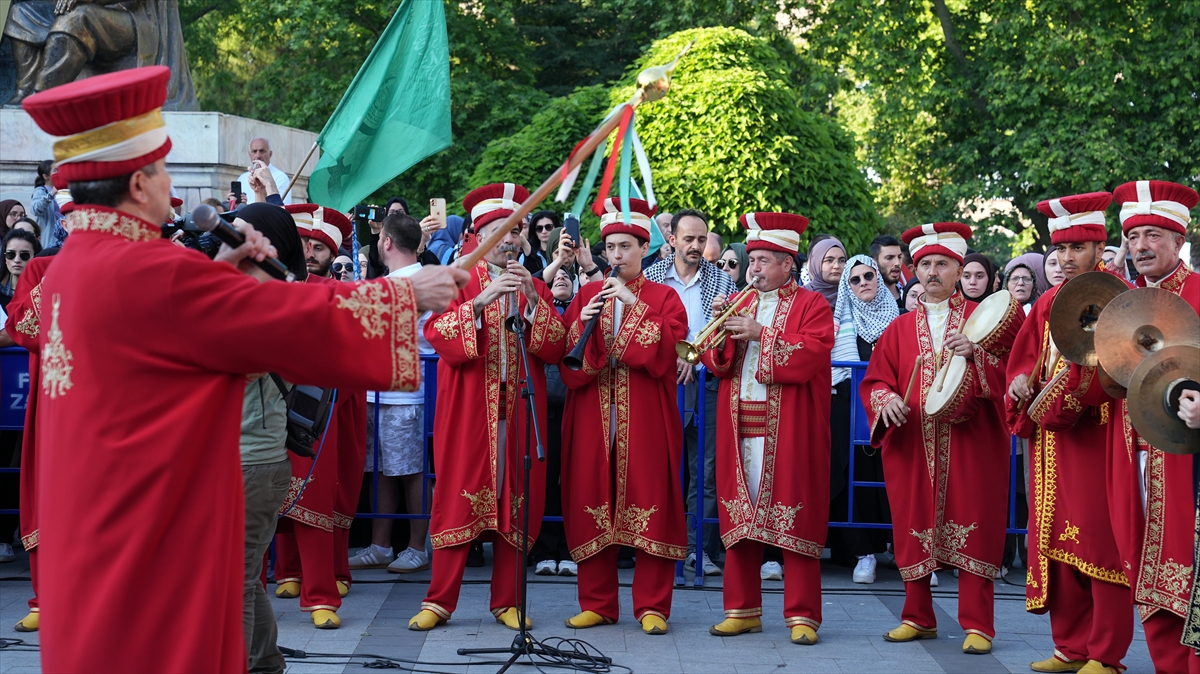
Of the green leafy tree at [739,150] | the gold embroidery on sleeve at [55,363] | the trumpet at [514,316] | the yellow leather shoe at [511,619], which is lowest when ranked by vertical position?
the yellow leather shoe at [511,619]

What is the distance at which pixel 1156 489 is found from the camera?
5.14 metres

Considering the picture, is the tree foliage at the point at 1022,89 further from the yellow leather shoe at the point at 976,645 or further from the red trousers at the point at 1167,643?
the red trousers at the point at 1167,643

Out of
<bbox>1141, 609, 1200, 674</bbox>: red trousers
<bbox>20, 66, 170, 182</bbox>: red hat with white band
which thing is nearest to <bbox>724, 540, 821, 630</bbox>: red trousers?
<bbox>1141, 609, 1200, 674</bbox>: red trousers

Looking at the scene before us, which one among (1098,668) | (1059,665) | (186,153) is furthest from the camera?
(186,153)

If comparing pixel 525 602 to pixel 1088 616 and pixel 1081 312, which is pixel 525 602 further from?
pixel 1081 312

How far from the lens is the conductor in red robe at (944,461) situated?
6.26 metres

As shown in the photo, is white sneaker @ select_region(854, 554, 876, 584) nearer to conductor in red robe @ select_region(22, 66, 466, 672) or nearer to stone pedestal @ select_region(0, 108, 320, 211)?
conductor in red robe @ select_region(22, 66, 466, 672)

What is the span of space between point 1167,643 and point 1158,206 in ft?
5.95

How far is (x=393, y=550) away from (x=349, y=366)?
5.48m

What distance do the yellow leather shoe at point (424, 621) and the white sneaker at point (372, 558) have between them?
1712mm

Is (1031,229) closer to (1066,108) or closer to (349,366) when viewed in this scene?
(1066,108)

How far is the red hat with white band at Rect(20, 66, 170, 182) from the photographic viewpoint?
311 cm

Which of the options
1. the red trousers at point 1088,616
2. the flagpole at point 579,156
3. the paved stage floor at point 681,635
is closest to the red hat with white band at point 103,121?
the flagpole at point 579,156

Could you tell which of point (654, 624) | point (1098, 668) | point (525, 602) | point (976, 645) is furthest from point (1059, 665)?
point (525, 602)
